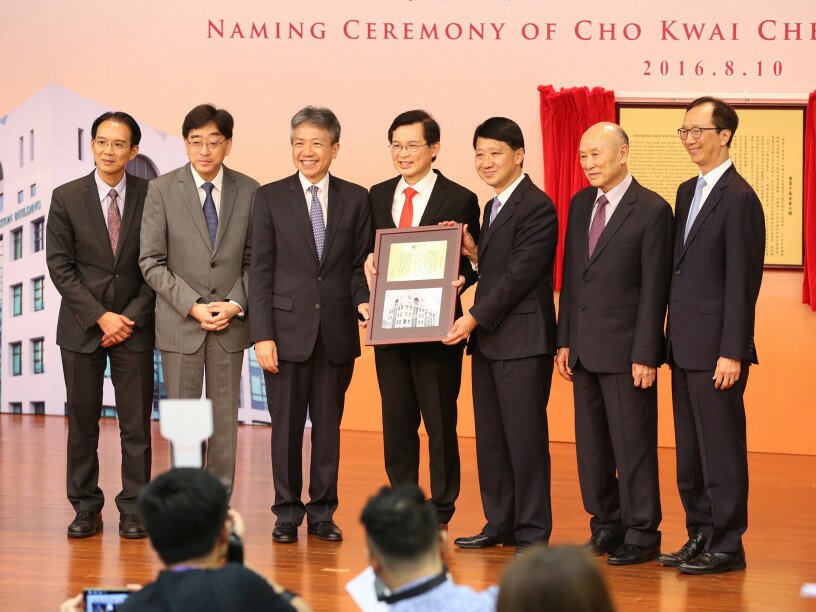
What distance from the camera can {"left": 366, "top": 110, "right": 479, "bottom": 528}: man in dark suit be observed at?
4.55m

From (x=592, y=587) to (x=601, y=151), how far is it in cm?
282

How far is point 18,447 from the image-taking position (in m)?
6.75

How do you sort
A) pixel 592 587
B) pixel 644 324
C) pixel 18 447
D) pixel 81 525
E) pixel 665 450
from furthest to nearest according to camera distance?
pixel 665 450, pixel 18 447, pixel 81 525, pixel 644 324, pixel 592 587

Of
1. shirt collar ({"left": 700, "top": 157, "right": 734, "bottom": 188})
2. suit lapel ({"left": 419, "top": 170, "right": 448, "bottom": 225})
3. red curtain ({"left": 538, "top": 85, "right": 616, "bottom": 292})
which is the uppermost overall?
red curtain ({"left": 538, "top": 85, "right": 616, "bottom": 292})

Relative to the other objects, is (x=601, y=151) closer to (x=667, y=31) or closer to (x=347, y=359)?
(x=347, y=359)

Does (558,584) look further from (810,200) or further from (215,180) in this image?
(810,200)

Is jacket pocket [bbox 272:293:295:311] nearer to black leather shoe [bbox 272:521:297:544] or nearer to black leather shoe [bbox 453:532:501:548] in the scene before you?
black leather shoe [bbox 272:521:297:544]

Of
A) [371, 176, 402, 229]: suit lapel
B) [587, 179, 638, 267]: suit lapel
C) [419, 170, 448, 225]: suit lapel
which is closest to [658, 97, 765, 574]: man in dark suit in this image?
[587, 179, 638, 267]: suit lapel

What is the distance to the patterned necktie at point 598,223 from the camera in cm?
423

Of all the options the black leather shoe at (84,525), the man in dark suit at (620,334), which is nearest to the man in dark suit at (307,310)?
the black leather shoe at (84,525)

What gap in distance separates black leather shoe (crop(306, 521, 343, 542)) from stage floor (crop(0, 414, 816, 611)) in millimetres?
46

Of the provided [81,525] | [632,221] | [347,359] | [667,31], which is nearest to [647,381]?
[632,221]

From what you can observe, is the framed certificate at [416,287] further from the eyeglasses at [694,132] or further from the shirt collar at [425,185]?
the eyeglasses at [694,132]

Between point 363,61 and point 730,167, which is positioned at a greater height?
point 363,61
